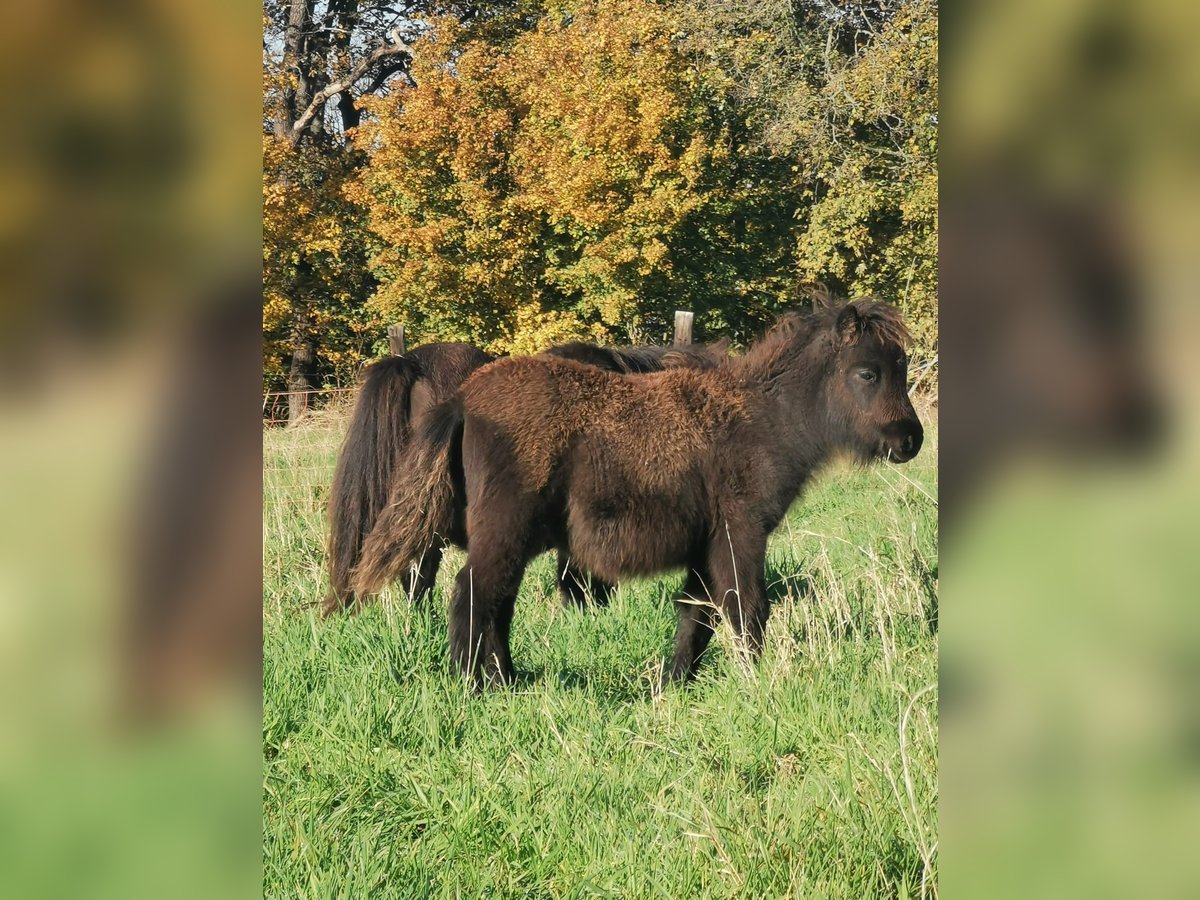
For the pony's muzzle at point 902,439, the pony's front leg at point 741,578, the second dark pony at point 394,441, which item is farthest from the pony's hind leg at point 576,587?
the pony's muzzle at point 902,439

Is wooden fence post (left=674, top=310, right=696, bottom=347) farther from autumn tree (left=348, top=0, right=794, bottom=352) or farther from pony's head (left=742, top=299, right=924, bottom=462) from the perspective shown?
autumn tree (left=348, top=0, right=794, bottom=352)

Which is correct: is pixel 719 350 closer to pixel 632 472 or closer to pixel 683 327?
pixel 632 472

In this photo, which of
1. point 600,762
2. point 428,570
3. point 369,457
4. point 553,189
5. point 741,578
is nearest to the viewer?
point 600,762

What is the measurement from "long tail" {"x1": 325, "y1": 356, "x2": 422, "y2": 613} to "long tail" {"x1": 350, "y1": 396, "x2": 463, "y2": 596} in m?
0.68

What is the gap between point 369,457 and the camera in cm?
591

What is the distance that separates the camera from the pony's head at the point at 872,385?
A: 536 cm

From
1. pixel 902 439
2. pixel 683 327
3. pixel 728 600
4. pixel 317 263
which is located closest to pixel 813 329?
pixel 902 439

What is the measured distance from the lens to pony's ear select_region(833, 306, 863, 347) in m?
5.41

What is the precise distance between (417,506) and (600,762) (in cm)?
205

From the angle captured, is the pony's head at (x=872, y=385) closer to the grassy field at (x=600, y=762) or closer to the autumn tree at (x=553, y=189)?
the grassy field at (x=600, y=762)

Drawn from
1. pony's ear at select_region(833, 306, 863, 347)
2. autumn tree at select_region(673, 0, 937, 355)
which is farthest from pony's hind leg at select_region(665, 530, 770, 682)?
autumn tree at select_region(673, 0, 937, 355)
